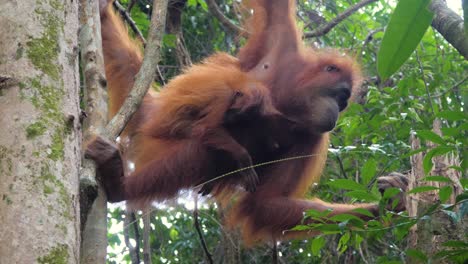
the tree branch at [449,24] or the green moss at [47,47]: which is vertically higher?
the tree branch at [449,24]

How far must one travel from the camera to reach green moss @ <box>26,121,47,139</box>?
1.65 meters

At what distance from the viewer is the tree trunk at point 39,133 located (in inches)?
58.8

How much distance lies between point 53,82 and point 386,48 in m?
1.14

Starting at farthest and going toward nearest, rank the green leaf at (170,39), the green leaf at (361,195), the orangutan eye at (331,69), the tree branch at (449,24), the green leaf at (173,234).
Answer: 1. the green leaf at (173,234)
2. the green leaf at (170,39)
3. the orangutan eye at (331,69)
4. the tree branch at (449,24)
5. the green leaf at (361,195)

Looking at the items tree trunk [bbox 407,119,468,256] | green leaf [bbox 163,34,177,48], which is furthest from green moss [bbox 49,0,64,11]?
green leaf [bbox 163,34,177,48]

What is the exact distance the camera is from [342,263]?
16.1 feet

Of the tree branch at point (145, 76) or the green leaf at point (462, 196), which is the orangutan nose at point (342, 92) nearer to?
the tree branch at point (145, 76)

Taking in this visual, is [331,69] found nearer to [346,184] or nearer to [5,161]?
[346,184]

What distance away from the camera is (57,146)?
1678mm

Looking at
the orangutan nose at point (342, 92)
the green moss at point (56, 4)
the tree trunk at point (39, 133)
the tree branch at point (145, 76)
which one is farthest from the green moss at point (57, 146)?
the orangutan nose at point (342, 92)

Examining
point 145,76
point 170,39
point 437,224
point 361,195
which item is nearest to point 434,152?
point 361,195

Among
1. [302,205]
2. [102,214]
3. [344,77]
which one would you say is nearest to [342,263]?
[302,205]

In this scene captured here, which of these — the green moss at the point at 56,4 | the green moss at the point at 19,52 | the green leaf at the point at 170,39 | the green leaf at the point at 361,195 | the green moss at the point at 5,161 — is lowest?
the green leaf at the point at 361,195

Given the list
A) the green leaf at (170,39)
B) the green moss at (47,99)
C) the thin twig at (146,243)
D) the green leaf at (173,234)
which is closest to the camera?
the green moss at (47,99)
